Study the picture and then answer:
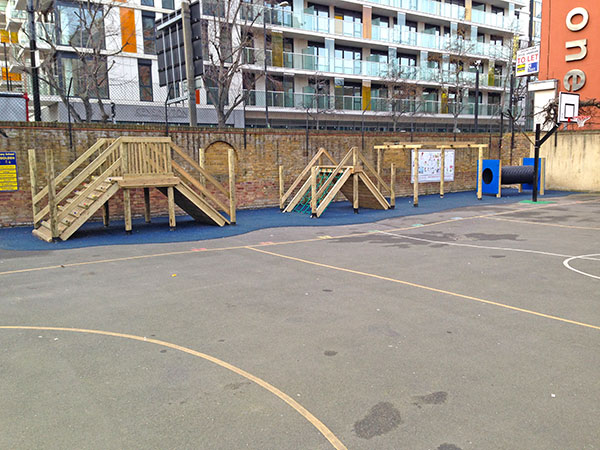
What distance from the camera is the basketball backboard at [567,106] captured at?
25641 mm

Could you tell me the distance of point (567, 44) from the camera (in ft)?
97.7

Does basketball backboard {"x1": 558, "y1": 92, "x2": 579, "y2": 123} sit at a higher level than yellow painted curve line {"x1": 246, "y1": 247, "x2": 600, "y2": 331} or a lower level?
higher

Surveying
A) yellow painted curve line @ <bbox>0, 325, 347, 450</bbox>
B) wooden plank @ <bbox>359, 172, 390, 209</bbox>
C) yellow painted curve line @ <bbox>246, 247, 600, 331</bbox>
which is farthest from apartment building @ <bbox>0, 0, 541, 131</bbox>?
yellow painted curve line @ <bbox>0, 325, 347, 450</bbox>

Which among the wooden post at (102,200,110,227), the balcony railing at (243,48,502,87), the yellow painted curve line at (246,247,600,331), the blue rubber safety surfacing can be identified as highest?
the balcony railing at (243,48,502,87)

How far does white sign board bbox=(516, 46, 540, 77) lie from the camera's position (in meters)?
32.7

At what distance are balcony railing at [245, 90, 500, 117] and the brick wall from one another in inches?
446

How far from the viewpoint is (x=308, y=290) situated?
26.3ft

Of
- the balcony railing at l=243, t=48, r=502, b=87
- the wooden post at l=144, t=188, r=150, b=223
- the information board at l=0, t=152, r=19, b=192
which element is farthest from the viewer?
the balcony railing at l=243, t=48, r=502, b=87

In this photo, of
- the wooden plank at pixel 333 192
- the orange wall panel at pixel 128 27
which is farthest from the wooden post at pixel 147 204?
the orange wall panel at pixel 128 27

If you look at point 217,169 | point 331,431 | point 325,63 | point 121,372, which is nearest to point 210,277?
point 121,372

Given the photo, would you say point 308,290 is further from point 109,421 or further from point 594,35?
point 594,35

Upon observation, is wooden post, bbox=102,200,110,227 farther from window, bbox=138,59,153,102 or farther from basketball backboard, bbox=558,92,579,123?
basketball backboard, bbox=558,92,579,123

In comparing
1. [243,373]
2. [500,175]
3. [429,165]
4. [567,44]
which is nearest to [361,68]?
[567,44]

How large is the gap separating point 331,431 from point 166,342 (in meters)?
2.67
